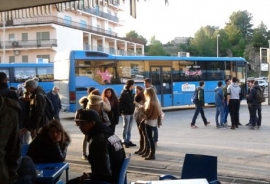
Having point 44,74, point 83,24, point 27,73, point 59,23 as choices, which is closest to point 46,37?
point 59,23

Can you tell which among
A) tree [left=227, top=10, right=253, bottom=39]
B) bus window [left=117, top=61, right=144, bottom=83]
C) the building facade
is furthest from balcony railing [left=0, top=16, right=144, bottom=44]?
tree [left=227, top=10, right=253, bottom=39]

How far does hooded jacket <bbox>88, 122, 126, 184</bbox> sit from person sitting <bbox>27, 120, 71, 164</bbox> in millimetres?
1220

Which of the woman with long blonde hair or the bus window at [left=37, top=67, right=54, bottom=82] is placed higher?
the bus window at [left=37, top=67, right=54, bottom=82]

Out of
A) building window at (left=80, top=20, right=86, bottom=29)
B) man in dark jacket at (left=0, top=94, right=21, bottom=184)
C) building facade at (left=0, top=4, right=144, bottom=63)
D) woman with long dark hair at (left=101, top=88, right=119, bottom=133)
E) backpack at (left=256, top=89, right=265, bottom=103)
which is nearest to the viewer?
man in dark jacket at (left=0, top=94, right=21, bottom=184)

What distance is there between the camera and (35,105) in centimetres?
887

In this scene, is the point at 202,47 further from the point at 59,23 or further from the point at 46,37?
the point at 46,37

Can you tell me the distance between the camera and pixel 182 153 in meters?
10.4

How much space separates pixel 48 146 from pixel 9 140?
8.26ft

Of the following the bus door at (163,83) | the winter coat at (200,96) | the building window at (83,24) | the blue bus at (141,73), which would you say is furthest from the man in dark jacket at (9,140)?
the building window at (83,24)

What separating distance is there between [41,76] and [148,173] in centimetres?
2022

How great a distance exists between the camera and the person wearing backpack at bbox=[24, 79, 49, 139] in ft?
29.0

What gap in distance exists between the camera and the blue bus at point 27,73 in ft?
84.1

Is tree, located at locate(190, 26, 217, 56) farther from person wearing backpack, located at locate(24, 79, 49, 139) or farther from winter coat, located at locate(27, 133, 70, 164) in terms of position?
winter coat, located at locate(27, 133, 70, 164)

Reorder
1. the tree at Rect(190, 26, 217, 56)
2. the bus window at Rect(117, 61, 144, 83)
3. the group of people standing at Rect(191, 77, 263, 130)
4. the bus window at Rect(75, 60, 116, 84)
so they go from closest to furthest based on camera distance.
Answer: the group of people standing at Rect(191, 77, 263, 130) → the bus window at Rect(75, 60, 116, 84) → the bus window at Rect(117, 61, 144, 83) → the tree at Rect(190, 26, 217, 56)
